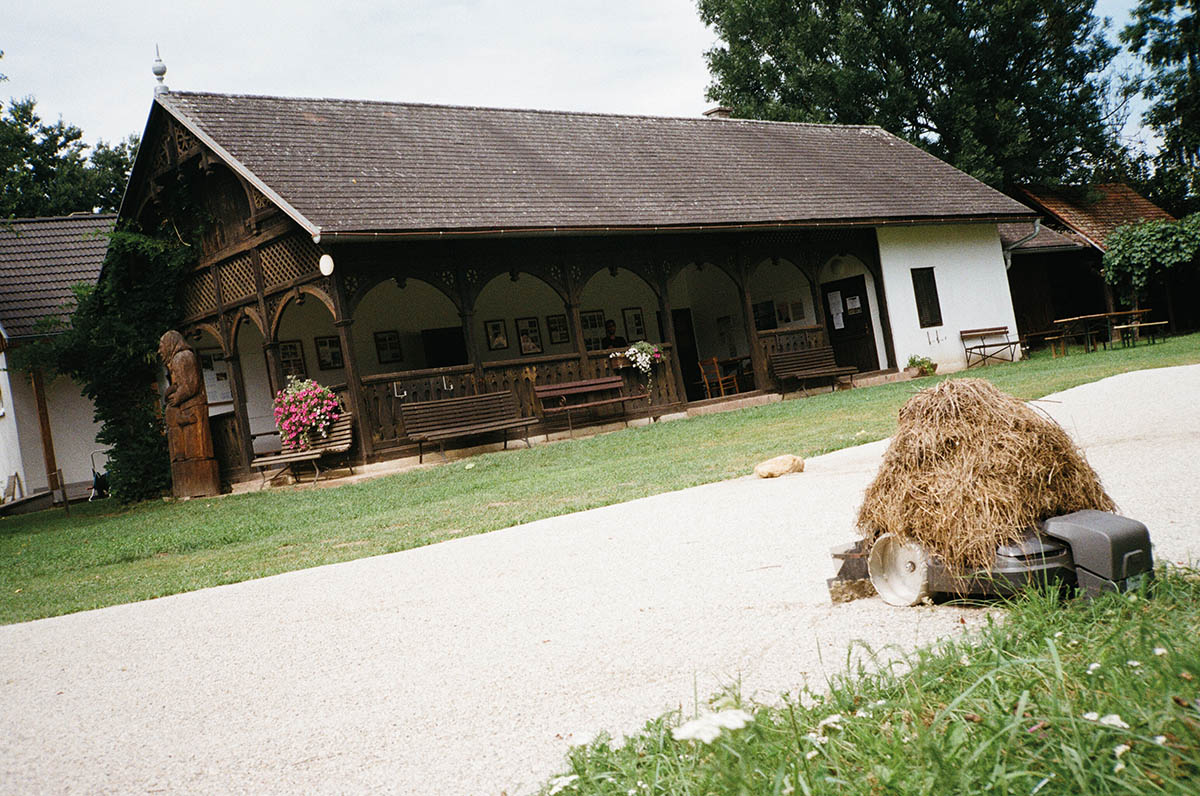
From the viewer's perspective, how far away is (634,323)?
2369cm

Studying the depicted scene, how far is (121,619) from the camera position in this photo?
5840 mm

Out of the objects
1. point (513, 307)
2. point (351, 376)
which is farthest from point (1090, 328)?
point (351, 376)

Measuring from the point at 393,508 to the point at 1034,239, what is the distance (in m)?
22.4

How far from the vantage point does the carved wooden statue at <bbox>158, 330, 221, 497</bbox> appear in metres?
15.5

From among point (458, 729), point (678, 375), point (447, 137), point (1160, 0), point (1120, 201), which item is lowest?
point (458, 729)

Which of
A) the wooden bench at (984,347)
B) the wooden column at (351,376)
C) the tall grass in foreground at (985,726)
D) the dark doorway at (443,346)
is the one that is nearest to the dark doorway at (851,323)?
the wooden bench at (984,347)

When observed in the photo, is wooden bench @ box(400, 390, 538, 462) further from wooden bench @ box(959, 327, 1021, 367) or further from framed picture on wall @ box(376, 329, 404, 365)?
wooden bench @ box(959, 327, 1021, 367)

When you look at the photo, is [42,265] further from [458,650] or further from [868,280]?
[458,650]

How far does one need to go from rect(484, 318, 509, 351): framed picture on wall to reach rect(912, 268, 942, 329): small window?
9.62 meters

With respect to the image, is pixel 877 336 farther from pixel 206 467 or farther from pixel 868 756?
pixel 868 756

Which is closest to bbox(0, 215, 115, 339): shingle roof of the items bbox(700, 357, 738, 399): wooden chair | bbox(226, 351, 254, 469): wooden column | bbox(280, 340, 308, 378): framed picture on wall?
bbox(280, 340, 308, 378): framed picture on wall

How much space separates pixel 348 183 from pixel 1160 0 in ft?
101

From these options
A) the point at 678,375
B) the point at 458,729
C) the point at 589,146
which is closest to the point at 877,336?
the point at 678,375

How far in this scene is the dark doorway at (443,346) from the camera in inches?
824
